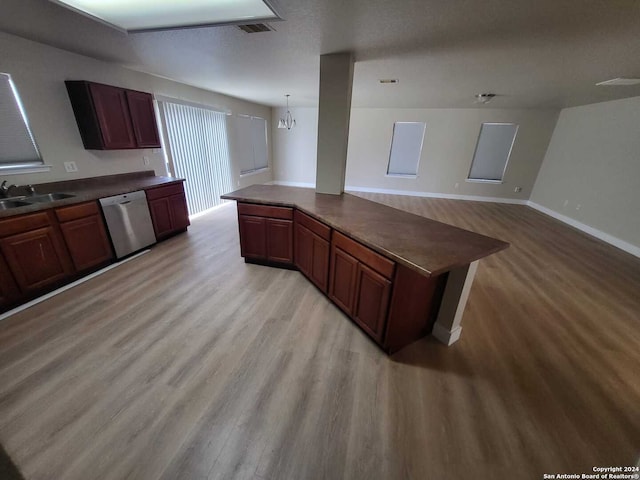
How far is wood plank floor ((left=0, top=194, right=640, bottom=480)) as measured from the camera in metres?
1.21

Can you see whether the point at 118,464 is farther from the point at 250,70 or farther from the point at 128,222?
the point at 250,70

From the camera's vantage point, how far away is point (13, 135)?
93.4 inches

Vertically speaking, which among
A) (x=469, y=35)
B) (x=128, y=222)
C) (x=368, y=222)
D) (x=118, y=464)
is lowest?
(x=118, y=464)

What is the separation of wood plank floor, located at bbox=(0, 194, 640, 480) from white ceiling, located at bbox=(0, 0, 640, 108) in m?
2.36

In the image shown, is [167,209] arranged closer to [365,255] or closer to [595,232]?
[365,255]

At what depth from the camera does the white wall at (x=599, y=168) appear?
154 inches

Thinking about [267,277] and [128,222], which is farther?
[128,222]

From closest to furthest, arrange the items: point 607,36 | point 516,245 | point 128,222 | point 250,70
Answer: point 607,36
point 128,222
point 250,70
point 516,245

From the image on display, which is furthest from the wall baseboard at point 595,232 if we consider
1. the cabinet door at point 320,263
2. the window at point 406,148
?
the cabinet door at point 320,263

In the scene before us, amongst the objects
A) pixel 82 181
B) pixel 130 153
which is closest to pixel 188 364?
pixel 82 181

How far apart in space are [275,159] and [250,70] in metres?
4.71

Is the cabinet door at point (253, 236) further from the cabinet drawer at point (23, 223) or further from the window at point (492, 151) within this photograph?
the window at point (492, 151)

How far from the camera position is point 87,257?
2.63 m

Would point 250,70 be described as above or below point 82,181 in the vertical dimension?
above
